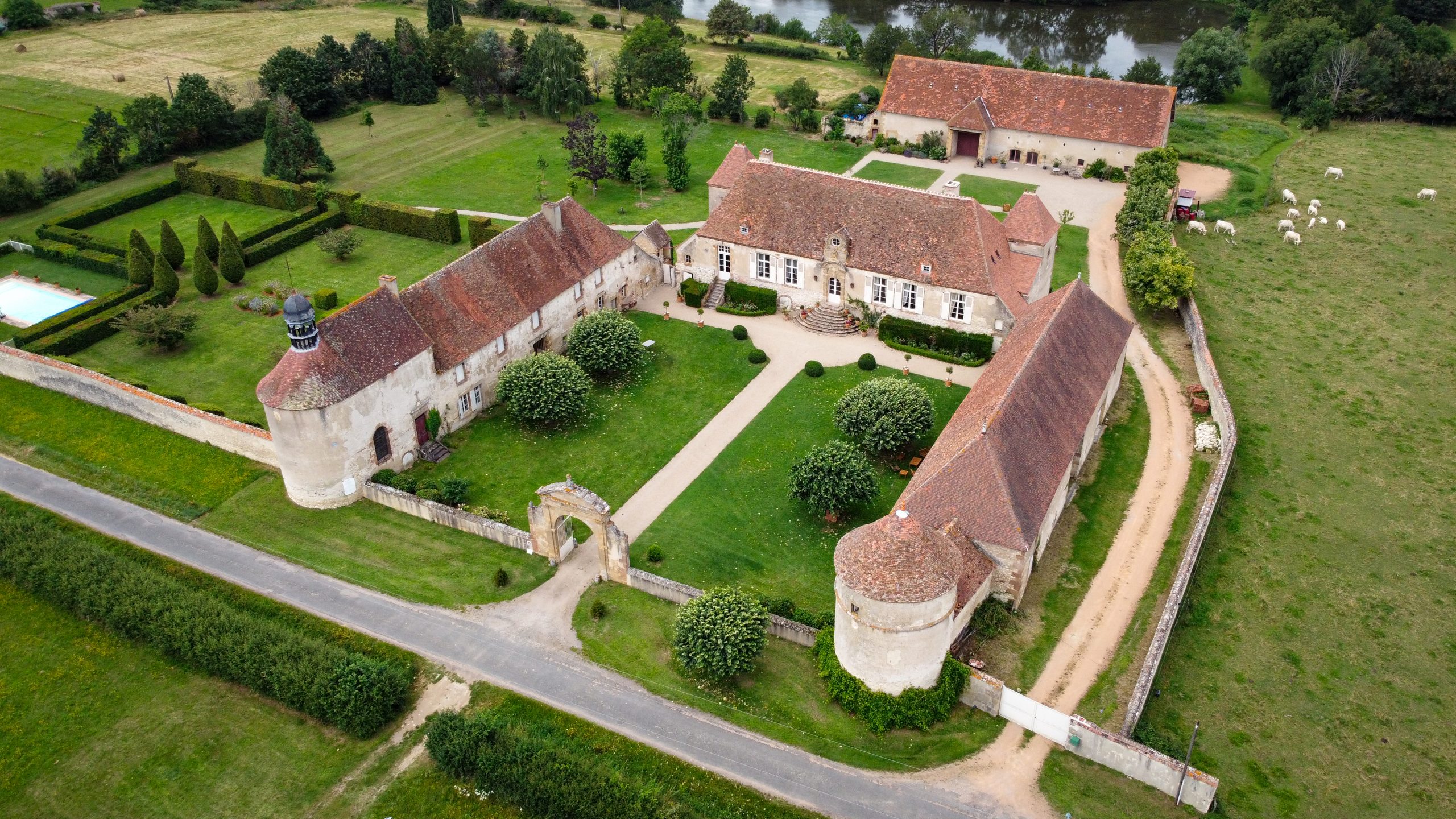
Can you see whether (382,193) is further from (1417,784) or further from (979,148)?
(1417,784)

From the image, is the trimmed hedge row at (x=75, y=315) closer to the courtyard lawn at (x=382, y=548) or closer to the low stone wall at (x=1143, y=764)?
the courtyard lawn at (x=382, y=548)

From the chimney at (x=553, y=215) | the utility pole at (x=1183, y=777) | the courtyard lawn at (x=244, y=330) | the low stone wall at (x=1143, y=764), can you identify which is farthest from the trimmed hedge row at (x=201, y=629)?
the chimney at (x=553, y=215)

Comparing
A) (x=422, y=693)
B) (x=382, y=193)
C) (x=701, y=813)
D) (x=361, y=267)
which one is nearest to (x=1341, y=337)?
(x=701, y=813)

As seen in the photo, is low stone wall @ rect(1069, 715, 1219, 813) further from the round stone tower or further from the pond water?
the pond water

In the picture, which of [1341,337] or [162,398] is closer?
[162,398]

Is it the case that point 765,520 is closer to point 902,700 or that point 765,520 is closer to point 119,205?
point 902,700

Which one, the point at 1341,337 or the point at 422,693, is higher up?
the point at 1341,337

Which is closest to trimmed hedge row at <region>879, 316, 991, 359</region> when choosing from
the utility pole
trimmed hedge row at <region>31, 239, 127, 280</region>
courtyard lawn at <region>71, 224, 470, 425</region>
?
the utility pole
